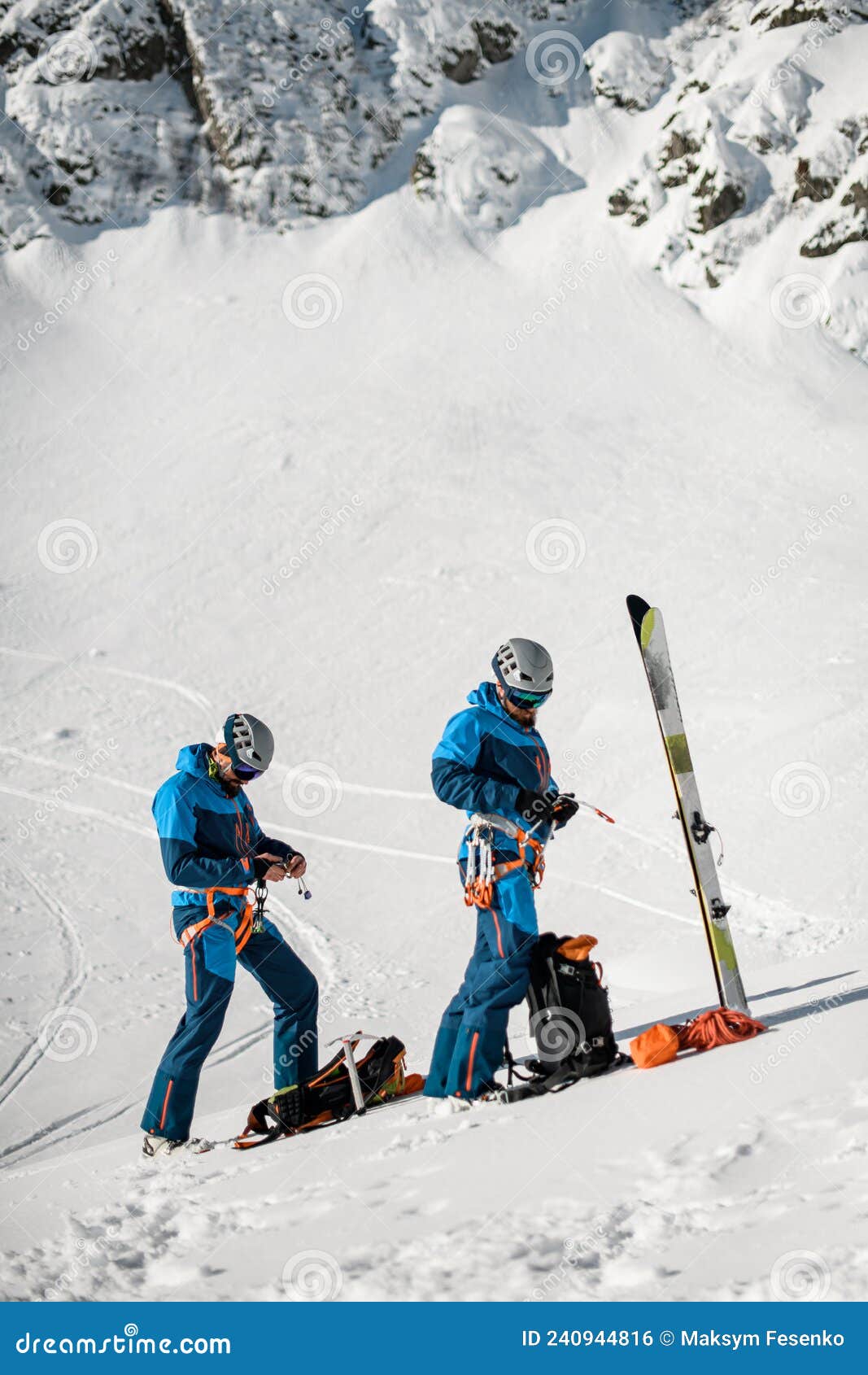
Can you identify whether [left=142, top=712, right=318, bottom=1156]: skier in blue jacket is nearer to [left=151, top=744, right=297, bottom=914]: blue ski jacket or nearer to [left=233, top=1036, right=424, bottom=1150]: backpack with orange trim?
[left=151, top=744, right=297, bottom=914]: blue ski jacket

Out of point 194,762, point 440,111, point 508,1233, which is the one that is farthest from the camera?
point 440,111

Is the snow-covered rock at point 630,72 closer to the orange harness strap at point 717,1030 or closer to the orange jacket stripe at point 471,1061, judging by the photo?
the orange harness strap at point 717,1030

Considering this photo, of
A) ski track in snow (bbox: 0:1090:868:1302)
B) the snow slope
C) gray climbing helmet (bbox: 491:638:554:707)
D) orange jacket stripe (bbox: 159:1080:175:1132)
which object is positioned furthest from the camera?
orange jacket stripe (bbox: 159:1080:175:1132)

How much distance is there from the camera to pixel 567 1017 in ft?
17.6

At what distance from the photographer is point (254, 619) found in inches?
842

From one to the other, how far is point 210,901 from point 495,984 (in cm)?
153

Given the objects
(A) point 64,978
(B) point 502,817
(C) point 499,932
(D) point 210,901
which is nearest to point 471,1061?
(C) point 499,932

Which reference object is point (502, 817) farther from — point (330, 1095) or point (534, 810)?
point (330, 1095)

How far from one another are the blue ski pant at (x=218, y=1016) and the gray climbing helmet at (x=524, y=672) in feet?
6.23

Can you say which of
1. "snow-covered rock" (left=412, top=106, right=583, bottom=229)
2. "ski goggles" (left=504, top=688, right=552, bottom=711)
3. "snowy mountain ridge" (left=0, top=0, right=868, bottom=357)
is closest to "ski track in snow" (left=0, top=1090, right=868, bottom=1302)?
"ski goggles" (left=504, top=688, right=552, bottom=711)

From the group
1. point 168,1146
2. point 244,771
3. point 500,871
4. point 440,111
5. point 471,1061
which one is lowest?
point 168,1146

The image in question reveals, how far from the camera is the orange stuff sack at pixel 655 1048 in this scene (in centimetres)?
520

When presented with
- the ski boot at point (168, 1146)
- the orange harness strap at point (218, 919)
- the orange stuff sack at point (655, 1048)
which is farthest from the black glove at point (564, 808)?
the ski boot at point (168, 1146)

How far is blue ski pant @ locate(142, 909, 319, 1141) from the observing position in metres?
5.68
